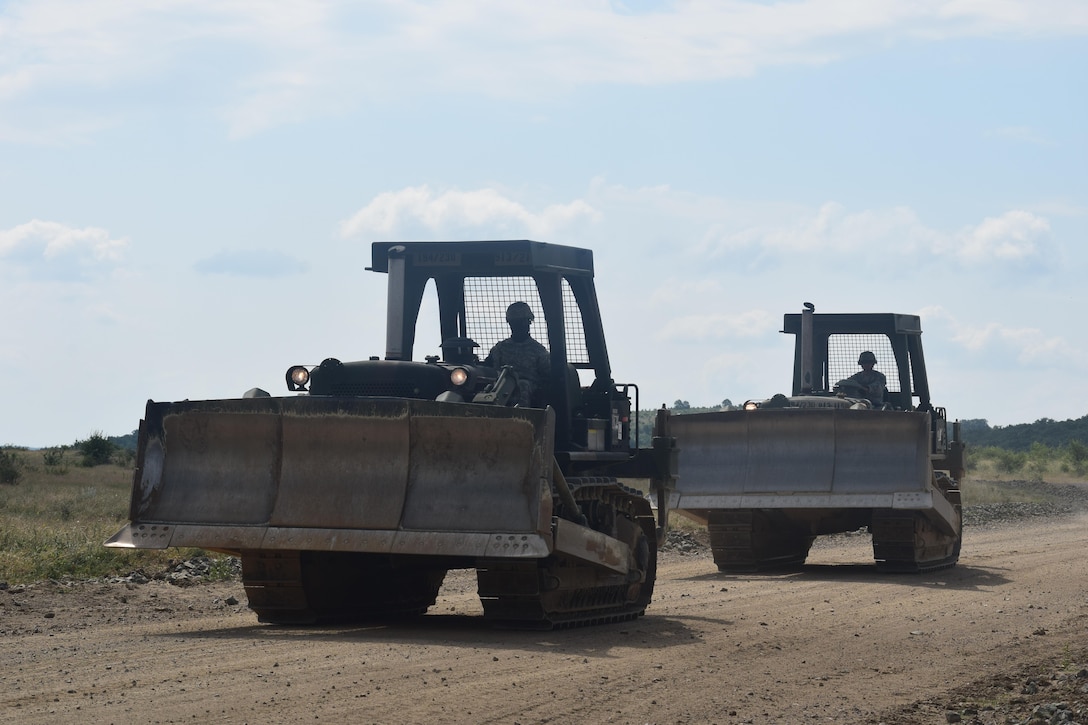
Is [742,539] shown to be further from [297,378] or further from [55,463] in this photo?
[55,463]

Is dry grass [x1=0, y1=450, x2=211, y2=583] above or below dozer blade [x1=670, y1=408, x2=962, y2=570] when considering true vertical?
below

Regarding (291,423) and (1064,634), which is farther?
(1064,634)

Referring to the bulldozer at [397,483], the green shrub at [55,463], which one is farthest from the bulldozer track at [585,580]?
the green shrub at [55,463]

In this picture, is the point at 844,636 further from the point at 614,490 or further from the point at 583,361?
the point at 583,361

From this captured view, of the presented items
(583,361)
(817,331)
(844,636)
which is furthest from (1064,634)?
(817,331)

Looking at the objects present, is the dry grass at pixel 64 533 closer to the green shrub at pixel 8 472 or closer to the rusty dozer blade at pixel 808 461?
the green shrub at pixel 8 472

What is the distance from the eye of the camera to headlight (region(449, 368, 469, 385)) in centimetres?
1101

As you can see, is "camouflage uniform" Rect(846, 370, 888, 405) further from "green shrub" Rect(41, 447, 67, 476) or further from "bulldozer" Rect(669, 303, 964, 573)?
"green shrub" Rect(41, 447, 67, 476)

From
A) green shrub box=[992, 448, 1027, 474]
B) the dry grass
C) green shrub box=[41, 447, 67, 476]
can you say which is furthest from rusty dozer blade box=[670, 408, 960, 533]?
green shrub box=[992, 448, 1027, 474]

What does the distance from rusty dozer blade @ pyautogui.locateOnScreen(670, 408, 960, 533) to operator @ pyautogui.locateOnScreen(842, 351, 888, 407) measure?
8.98ft

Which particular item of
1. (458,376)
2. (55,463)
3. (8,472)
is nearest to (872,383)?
(458,376)

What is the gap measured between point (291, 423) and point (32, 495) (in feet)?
68.6

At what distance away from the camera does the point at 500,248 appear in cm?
1215

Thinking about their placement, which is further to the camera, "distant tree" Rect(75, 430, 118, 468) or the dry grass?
"distant tree" Rect(75, 430, 118, 468)
